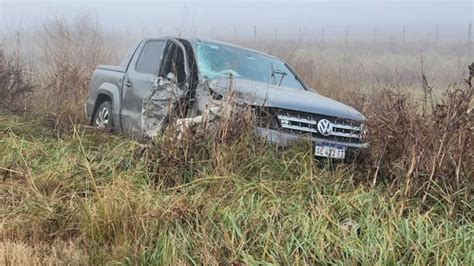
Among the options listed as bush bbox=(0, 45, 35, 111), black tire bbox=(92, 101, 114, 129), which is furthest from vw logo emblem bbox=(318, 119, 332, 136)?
bush bbox=(0, 45, 35, 111)

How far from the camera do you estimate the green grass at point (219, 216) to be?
Result: 3777mm

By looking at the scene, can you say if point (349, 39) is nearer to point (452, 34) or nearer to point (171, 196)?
point (452, 34)

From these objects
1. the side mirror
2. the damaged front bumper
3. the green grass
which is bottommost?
the green grass

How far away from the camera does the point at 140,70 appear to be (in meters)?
7.98

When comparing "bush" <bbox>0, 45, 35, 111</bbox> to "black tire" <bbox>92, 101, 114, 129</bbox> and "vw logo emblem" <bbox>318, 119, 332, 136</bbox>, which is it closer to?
"black tire" <bbox>92, 101, 114, 129</bbox>

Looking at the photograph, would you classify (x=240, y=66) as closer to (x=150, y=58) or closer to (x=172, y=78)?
(x=172, y=78)

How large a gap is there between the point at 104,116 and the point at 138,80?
3.16ft

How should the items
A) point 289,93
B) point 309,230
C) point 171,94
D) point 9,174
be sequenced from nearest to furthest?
point 309,230 → point 9,174 → point 171,94 → point 289,93

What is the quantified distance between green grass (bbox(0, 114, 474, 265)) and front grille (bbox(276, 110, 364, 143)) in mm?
303

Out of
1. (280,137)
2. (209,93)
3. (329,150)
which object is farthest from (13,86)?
(329,150)

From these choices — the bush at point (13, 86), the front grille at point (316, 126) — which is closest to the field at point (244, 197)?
the front grille at point (316, 126)

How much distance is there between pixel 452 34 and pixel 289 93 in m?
28.3

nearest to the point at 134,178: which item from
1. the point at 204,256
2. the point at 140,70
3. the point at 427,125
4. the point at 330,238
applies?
the point at 204,256

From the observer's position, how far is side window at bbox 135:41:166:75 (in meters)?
7.78
